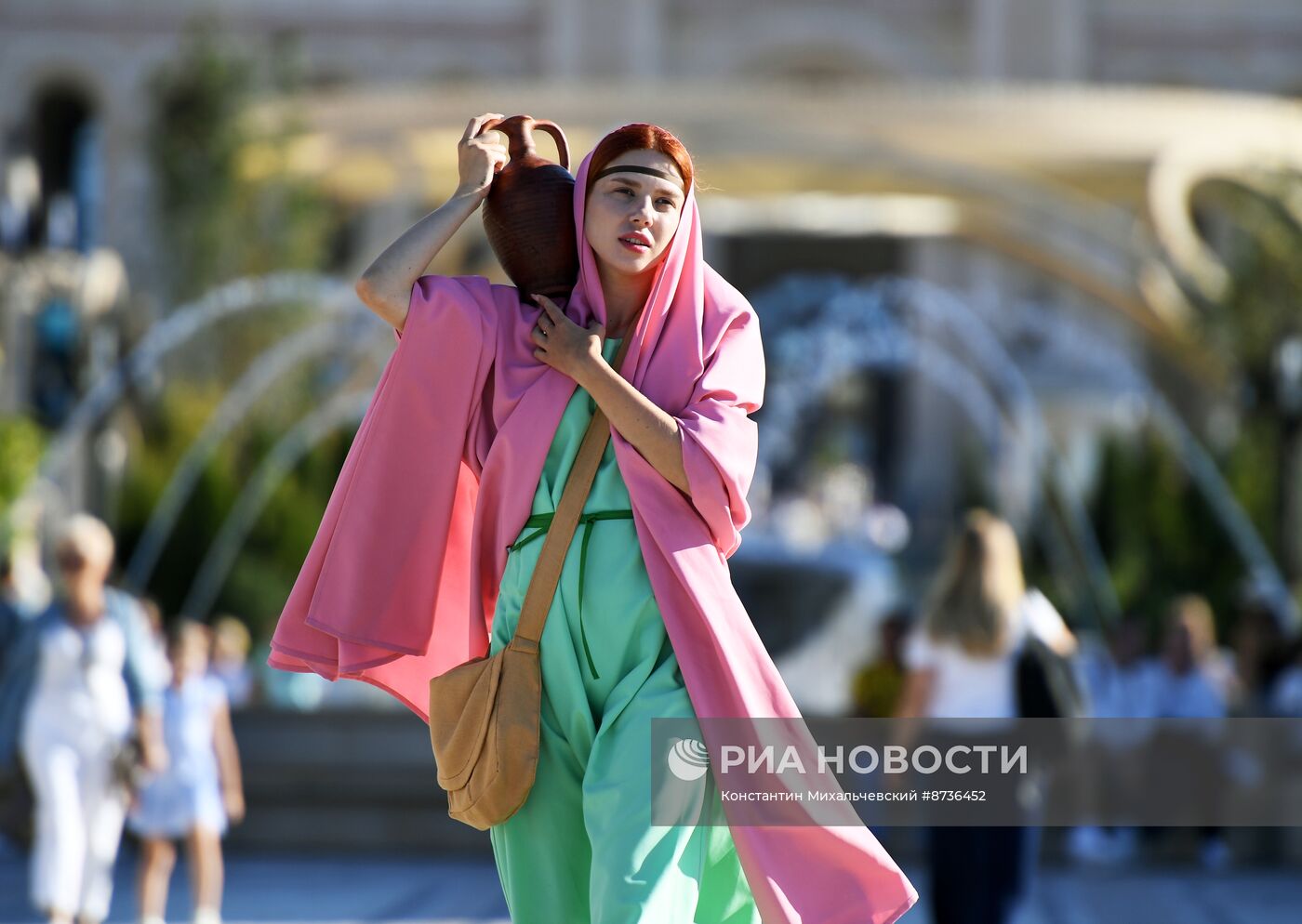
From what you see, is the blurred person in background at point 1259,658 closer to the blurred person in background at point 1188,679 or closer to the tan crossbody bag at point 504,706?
the blurred person in background at point 1188,679

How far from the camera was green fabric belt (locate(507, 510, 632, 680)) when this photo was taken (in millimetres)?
2877

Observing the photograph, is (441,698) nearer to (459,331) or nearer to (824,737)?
(459,331)

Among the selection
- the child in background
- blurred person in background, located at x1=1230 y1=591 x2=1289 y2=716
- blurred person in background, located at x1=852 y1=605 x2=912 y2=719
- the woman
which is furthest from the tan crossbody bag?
blurred person in background, located at x1=1230 y1=591 x2=1289 y2=716

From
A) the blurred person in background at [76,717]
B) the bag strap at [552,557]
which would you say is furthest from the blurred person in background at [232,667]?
the bag strap at [552,557]

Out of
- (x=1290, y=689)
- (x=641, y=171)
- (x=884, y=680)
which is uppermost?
(x=641, y=171)

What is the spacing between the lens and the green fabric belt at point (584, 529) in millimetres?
2877

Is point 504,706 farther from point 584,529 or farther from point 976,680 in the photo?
point 976,680

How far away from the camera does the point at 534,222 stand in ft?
10.0

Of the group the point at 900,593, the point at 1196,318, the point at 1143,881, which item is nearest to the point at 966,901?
the point at 1143,881

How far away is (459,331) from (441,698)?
565 mm

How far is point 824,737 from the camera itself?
786 centimetres

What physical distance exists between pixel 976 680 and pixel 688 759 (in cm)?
245

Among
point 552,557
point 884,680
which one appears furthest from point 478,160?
point 884,680

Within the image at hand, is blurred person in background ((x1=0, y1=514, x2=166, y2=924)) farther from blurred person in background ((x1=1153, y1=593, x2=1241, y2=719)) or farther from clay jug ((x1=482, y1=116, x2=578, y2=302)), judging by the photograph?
blurred person in background ((x1=1153, y1=593, x2=1241, y2=719))
